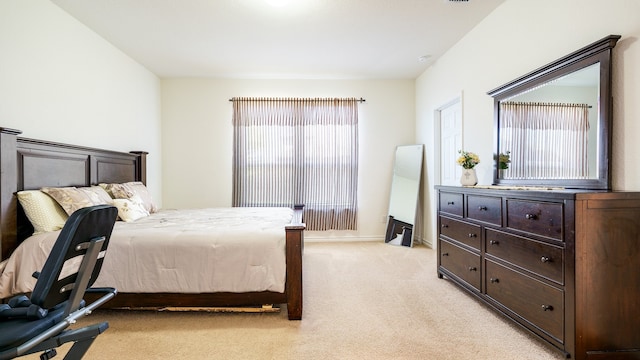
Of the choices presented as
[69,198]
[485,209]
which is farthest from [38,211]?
[485,209]

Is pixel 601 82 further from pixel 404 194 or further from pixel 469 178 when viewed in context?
pixel 404 194

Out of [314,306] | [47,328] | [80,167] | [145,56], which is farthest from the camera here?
[145,56]

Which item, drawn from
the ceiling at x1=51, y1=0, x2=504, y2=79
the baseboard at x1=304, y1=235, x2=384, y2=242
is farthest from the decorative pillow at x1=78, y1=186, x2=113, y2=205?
the baseboard at x1=304, y1=235, x2=384, y2=242

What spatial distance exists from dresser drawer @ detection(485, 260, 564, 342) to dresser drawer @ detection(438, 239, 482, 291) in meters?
0.14

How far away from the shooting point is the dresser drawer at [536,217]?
5.80 feet

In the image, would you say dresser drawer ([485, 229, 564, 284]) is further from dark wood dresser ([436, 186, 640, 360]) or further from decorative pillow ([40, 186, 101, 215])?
decorative pillow ([40, 186, 101, 215])

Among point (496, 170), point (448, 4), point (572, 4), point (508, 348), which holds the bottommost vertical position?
point (508, 348)

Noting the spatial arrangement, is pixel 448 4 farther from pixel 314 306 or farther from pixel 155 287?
pixel 155 287

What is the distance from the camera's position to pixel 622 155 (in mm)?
1865

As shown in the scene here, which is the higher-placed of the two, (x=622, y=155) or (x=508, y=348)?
(x=622, y=155)

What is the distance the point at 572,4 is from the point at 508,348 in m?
2.38

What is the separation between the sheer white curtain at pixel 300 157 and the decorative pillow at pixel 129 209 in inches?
71.6

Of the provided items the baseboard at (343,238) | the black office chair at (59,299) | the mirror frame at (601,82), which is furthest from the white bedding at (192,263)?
the baseboard at (343,238)

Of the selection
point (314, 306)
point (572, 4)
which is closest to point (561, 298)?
point (314, 306)
